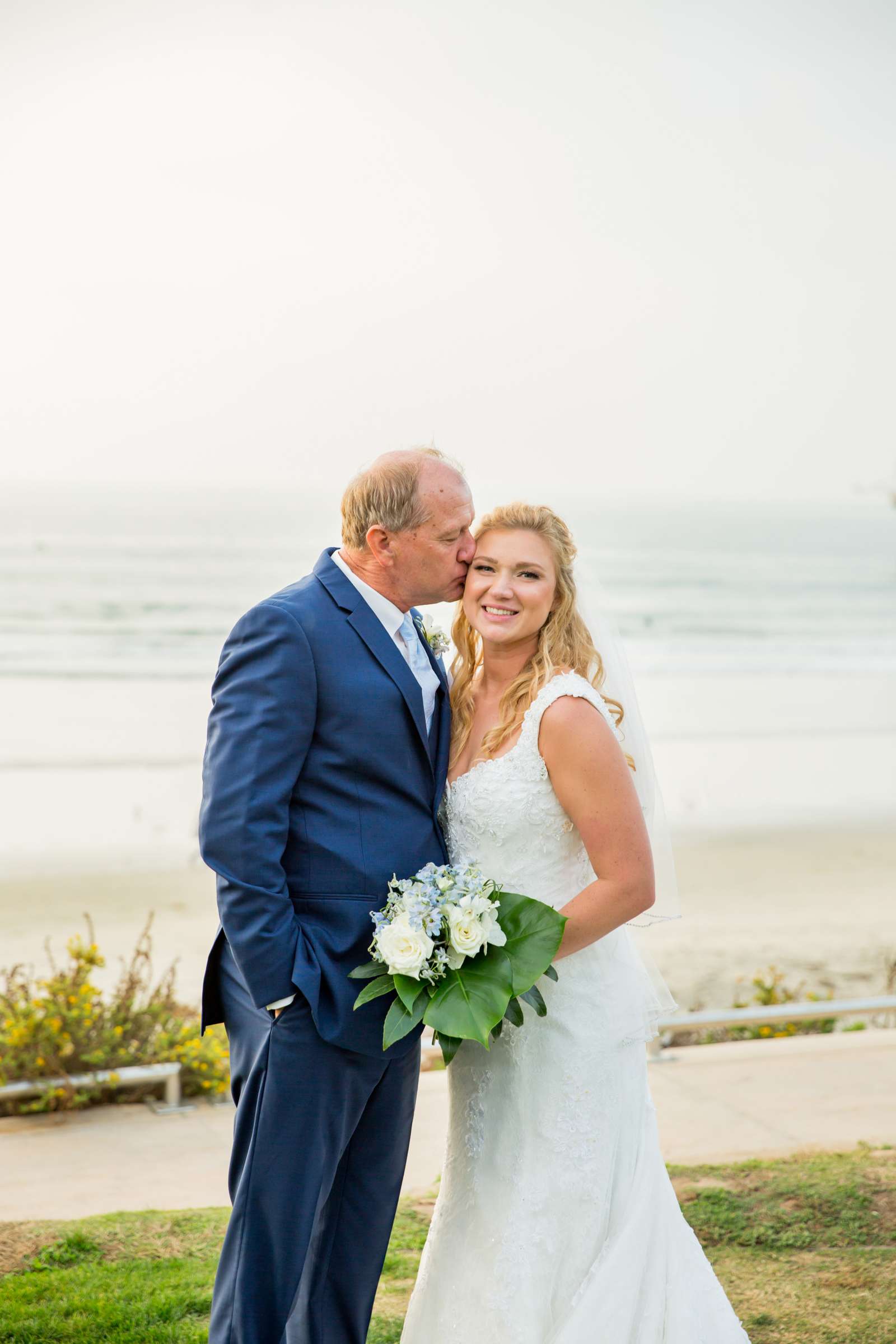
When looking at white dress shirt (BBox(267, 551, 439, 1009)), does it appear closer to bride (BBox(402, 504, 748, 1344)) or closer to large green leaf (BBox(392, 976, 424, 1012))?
bride (BBox(402, 504, 748, 1344))

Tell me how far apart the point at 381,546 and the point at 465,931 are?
1.00 m

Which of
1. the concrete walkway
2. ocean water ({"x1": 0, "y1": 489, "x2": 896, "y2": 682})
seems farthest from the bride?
ocean water ({"x1": 0, "y1": 489, "x2": 896, "y2": 682})

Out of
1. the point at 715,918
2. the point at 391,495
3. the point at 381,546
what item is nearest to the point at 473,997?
the point at 381,546

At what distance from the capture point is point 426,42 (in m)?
33.8

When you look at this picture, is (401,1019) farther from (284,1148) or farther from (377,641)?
(377,641)

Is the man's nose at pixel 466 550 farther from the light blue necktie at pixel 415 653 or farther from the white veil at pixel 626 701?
the white veil at pixel 626 701

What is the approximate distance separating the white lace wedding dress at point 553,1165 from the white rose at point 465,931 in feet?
1.37

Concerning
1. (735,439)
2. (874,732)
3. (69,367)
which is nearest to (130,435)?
(69,367)

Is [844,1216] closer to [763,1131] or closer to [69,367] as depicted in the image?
[763,1131]

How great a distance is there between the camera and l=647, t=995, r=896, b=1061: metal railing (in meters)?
6.20

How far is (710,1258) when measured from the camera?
13.6 feet

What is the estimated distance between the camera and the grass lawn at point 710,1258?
3.68 meters

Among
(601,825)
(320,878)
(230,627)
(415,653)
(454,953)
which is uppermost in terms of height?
(230,627)

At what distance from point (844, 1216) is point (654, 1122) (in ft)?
5.35
